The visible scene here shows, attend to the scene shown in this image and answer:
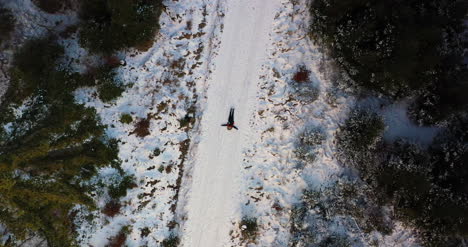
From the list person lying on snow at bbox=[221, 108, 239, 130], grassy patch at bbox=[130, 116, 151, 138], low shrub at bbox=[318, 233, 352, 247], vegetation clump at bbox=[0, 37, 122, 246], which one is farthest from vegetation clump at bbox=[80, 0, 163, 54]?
low shrub at bbox=[318, 233, 352, 247]

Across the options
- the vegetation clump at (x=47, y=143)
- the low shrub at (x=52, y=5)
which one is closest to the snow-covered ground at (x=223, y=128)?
the vegetation clump at (x=47, y=143)

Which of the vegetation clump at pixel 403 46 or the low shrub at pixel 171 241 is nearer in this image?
the vegetation clump at pixel 403 46

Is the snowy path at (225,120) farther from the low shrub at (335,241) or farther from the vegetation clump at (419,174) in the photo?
the vegetation clump at (419,174)

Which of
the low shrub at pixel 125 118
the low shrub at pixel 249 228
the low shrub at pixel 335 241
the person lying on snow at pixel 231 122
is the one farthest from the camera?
the low shrub at pixel 249 228

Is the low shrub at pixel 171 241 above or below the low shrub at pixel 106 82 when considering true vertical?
below

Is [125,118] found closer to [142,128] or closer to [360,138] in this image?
[142,128]

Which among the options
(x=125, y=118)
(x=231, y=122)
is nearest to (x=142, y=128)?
(x=125, y=118)

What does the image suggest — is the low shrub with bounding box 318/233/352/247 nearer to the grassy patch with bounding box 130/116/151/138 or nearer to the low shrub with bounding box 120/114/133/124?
the grassy patch with bounding box 130/116/151/138

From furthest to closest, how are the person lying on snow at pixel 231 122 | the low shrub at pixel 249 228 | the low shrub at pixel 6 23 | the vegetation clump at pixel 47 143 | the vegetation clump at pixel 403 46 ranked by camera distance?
the low shrub at pixel 249 228 < the person lying on snow at pixel 231 122 < the low shrub at pixel 6 23 < the vegetation clump at pixel 47 143 < the vegetation clump at pixel 403 46
